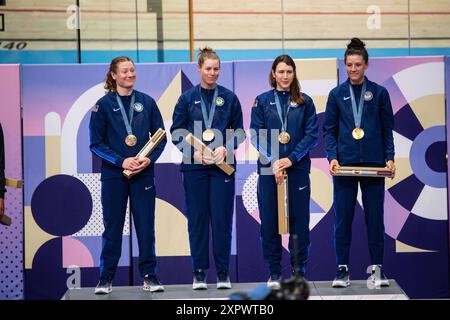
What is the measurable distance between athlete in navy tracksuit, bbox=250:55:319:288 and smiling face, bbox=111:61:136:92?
1.08m

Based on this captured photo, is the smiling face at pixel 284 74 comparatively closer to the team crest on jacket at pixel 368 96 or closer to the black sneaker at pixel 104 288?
the team crest on jacket at pixel 368 96

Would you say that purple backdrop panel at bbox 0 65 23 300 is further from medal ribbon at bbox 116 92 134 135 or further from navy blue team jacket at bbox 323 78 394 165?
navy blue team jacket at bbox 323 78 394 165

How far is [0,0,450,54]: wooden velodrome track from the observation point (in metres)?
7.94

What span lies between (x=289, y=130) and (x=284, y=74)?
1.50 ft

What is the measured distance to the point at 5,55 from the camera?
26.1ft

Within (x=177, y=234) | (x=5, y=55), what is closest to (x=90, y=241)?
(x=177, y=234)

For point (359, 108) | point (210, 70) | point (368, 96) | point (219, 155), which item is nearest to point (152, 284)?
point (219, 155)

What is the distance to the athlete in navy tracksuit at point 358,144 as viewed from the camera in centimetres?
680

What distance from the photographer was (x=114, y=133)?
6.75 m

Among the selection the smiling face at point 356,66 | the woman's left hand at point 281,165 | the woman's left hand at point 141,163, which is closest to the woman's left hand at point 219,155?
the woman's left hand at point 281,165

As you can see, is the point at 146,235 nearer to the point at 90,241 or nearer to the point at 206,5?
the point at 90,241

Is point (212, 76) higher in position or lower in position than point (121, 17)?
lower

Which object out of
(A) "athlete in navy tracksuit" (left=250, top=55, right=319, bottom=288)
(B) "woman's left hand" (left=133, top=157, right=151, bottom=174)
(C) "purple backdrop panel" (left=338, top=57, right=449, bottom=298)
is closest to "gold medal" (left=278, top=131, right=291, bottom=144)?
(A) "athlete in navy tracksuit" (left=250, top=55, right=319, bottom=288)
